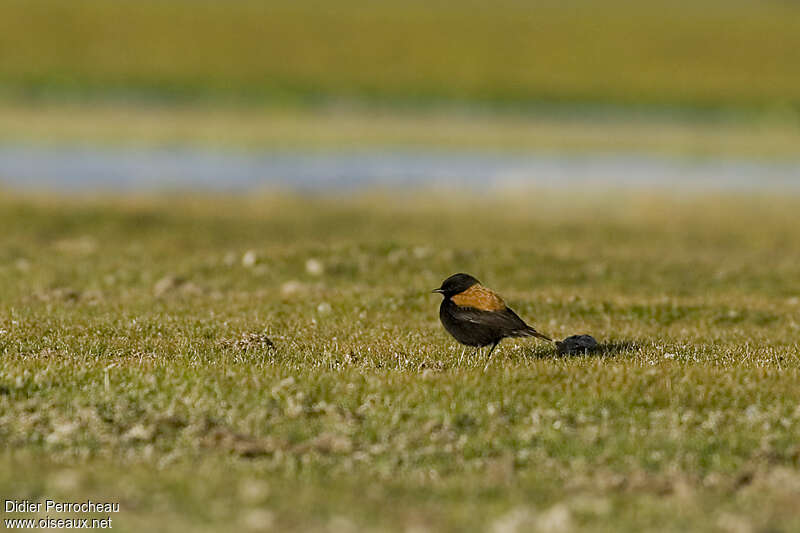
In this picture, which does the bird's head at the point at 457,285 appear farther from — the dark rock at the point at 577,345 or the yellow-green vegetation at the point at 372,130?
the yellow-green vegetation at the point at 372,130

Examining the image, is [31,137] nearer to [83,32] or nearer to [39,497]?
[83,32]

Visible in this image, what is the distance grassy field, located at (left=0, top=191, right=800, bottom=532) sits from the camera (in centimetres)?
1057

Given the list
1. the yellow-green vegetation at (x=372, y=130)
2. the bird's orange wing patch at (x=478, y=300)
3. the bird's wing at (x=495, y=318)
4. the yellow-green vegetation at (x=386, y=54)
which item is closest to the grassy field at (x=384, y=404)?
the bird's wing at (x=495, y=318)

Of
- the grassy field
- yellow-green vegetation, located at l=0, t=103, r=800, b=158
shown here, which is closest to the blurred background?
yellow-green vegetation, located at l=0, t=103, r=800, b=158

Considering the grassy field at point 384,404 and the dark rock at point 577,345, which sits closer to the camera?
the grassy field at point 384,404

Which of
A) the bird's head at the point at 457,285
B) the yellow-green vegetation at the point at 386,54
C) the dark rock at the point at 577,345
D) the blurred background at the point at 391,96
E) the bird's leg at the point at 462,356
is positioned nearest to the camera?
the bird's leg at the point at 462,356

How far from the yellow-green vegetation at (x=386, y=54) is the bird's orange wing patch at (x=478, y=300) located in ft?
265

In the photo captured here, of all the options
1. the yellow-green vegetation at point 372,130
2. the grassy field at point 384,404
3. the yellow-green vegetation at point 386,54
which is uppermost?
the yellow-green vegetation at point 386,54

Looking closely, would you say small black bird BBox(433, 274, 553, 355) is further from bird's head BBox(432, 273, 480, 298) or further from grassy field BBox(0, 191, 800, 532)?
grassy field BBox(0, 191, 800, 532)

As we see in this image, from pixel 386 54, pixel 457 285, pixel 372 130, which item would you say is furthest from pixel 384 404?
pixel 386 54

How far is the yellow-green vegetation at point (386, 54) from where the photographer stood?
330 feet

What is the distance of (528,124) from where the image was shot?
88.8 m

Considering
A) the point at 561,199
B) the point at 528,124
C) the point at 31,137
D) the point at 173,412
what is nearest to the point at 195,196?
the point at 561,199

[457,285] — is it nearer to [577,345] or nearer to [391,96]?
[577,345]
